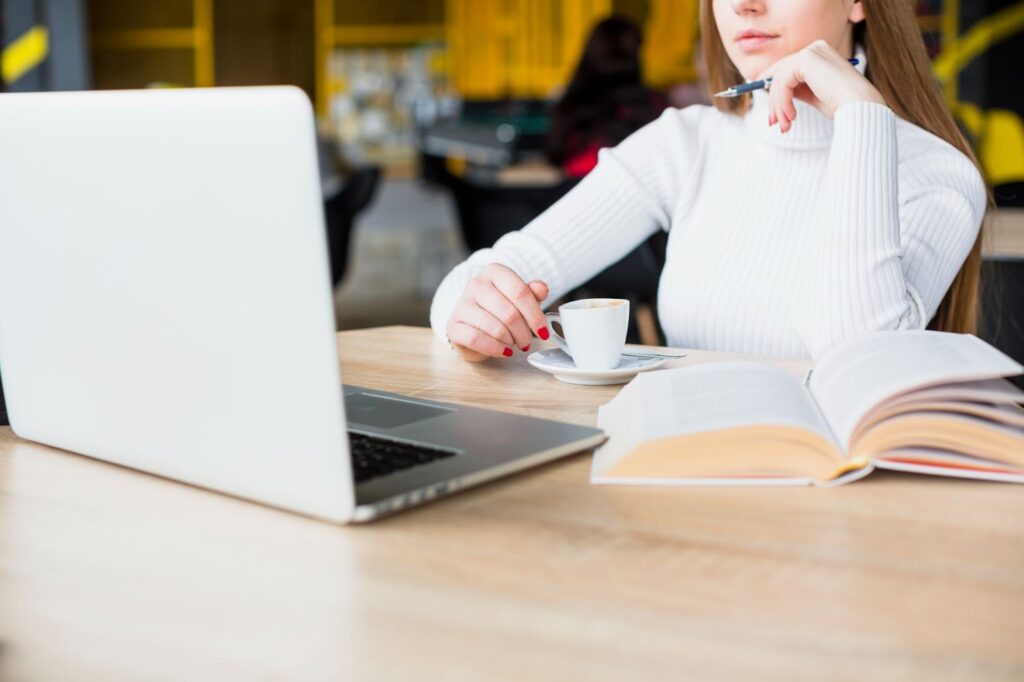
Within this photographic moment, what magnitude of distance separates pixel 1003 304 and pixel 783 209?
62 centimetres

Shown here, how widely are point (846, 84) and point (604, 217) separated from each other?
1.32ft

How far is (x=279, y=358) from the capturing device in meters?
0.69

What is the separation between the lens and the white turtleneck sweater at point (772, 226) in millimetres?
1340

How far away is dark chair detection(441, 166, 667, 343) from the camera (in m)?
3.46

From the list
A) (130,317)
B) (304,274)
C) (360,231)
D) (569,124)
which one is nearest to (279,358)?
(304,274)

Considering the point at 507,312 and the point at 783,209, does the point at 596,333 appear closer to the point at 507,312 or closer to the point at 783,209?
the point at 507,312

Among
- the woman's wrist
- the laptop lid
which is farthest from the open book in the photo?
the woman's wrist

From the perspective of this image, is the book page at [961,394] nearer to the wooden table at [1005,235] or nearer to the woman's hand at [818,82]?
the woman's hand at [818,82]

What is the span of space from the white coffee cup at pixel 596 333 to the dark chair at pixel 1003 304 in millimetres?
966

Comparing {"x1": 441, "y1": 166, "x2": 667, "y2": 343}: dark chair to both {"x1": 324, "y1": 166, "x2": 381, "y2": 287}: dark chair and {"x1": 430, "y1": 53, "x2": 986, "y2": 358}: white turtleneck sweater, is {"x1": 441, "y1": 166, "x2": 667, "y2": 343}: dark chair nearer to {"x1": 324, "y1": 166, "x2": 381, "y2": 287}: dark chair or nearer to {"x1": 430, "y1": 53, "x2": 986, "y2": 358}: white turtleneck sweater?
{"x1": 324, "y1": 166, "x2": 381, "y2": 287}: dark chair

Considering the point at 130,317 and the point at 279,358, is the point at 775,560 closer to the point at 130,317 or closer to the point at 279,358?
the point at 279,358

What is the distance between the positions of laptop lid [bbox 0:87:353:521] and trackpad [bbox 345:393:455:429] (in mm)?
181

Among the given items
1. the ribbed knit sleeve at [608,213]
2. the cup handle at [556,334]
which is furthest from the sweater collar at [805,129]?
the cup handle at [556,334]

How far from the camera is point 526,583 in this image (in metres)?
0.66
